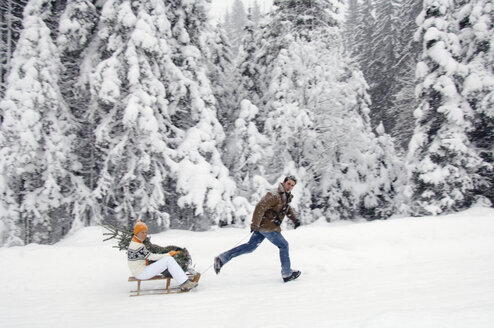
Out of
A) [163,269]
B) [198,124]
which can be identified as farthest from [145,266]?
[198,124]

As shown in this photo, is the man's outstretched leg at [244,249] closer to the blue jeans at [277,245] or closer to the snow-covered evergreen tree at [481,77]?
the blue jeans at [277,245]

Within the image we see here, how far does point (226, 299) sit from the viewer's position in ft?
19.3

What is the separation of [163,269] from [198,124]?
9.81 m

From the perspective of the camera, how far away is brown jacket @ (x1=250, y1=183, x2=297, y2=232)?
669 cm

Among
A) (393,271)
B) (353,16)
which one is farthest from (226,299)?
(353,16)

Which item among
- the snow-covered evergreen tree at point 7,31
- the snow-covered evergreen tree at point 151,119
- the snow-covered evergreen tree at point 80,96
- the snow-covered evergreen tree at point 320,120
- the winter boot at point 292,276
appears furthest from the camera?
the snow-covered evergreen tree at point 320,120

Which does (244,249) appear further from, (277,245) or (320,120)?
(320,120)

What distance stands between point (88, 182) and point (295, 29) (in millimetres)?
12971

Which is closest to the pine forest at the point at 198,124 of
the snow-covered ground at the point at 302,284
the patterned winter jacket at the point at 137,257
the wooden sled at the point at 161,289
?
the snow-covered ground at the point at 302,284

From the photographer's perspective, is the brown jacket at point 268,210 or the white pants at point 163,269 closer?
the white pants at point 163,269

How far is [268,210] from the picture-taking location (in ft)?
22.4

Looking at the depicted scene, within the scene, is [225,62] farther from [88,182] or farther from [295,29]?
[88,182]

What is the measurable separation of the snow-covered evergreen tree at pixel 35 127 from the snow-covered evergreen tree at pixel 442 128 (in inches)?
586

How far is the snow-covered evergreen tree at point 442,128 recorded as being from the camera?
15.3 metres
